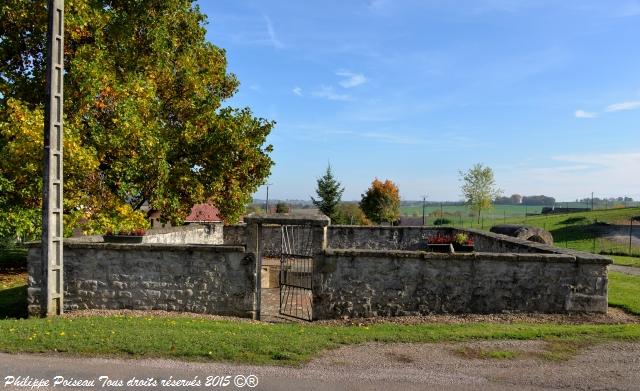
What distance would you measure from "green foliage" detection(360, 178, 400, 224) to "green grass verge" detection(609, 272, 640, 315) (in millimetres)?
27813

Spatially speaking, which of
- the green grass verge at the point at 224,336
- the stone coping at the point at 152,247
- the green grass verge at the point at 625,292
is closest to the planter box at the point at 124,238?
the stone coping at the point at 152,247

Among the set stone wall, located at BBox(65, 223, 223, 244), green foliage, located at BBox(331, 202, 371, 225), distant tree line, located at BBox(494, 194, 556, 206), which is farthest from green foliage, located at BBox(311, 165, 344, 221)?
distant tree line, located at BBox(494, 194, 556, 206)

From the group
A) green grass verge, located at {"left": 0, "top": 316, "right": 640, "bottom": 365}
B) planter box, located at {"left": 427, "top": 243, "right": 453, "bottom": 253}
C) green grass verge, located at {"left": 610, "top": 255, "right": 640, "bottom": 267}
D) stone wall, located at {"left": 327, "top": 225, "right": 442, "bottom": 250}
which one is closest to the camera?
green grass verge, located at {"left": 0, "top": 316, "right": 640, "bottom": 365}

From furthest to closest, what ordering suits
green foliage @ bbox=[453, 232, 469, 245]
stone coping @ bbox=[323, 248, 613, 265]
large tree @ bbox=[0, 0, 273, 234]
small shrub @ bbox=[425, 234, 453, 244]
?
1. small shrub @ bbox=[425, 234, 453, 244]
2. green foliage @ bbox=[453, 232, 469, 245]
3. large tree @ bbox=[0, 0, 273, 234]
4. stone coping @ bbox=[323, 248, 613, 265]

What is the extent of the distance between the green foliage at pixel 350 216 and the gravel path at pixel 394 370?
113 feet

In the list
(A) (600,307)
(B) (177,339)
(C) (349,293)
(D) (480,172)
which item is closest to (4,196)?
(B) (177,339)

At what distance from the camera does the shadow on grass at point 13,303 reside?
35.8 ft

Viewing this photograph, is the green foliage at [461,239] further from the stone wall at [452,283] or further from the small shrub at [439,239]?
the stone wall at [452,283]

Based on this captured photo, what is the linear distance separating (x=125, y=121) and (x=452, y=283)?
10279 millimetres

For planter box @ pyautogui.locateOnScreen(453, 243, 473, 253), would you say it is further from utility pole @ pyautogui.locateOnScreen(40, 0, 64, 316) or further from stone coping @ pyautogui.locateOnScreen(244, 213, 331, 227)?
utility pole @ pyautogui.locateOnScreen(40, 0, 64, 316)

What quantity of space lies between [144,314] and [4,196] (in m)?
6.56

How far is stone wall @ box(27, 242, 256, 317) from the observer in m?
10.6

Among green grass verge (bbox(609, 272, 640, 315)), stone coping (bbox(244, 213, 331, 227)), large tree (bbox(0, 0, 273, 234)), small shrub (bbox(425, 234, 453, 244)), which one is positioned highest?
large tree (bbox(0, 0, 273, 234))

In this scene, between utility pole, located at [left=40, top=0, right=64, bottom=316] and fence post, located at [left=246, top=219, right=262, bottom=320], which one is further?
fence post, located at [left=246, top=219, right=262, bottom=320]
